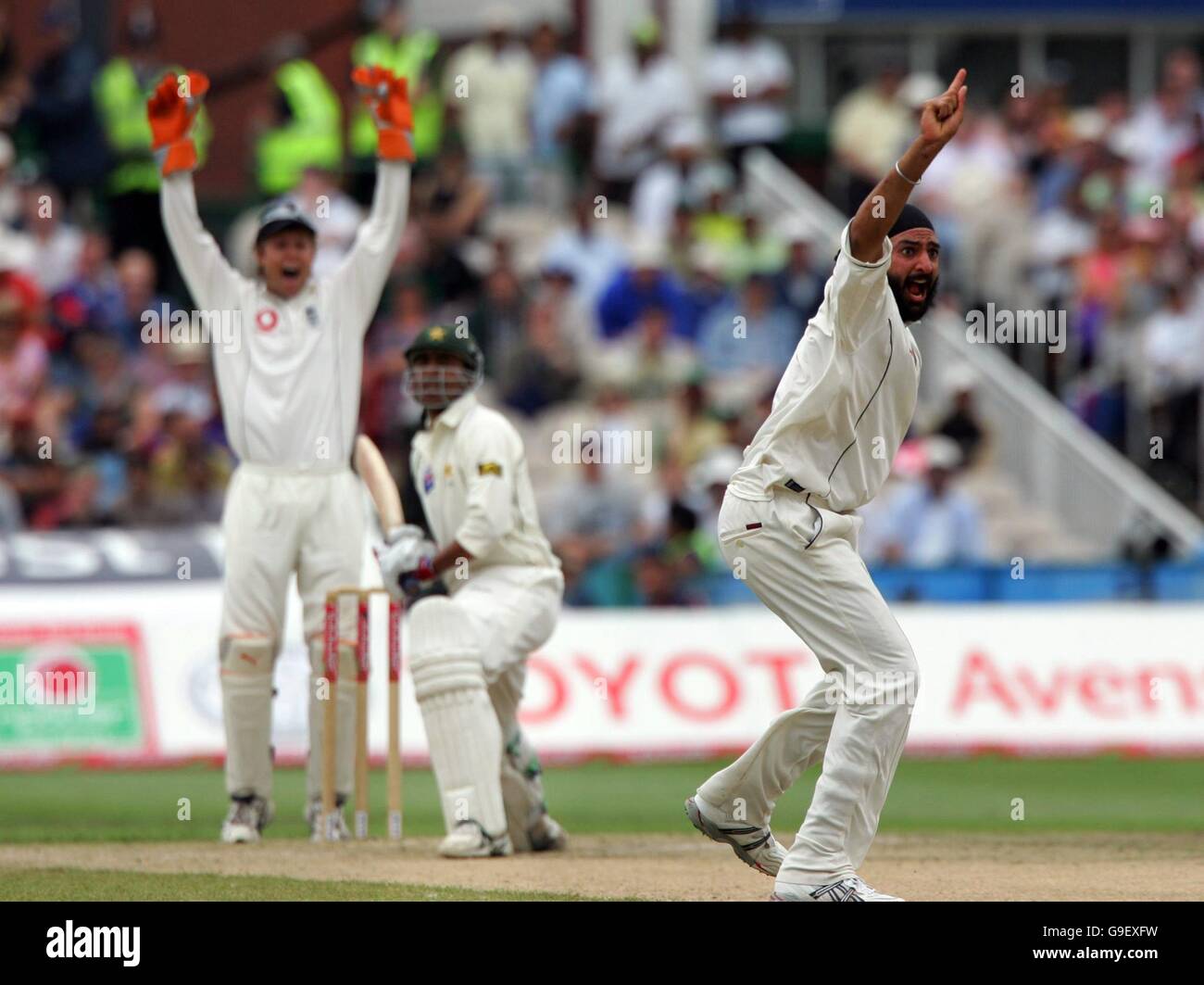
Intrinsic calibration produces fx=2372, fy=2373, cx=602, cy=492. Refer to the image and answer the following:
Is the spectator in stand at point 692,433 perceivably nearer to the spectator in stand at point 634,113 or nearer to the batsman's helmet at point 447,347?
the spectator in stand at point 634,113

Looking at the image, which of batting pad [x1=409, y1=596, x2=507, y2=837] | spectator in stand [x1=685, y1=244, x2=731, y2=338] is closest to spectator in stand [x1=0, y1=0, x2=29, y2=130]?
spectator in stand [x1=685, y1=244, x2=731, y2=338]

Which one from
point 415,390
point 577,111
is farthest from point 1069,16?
point 415,390

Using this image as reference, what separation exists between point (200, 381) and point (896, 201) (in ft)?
37.9

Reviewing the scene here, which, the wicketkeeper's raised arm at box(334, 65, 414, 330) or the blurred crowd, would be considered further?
the blurred crowd

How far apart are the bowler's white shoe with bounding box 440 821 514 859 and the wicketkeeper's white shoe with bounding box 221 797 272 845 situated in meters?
1.08

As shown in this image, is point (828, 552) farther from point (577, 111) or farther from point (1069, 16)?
point (1069, 16)

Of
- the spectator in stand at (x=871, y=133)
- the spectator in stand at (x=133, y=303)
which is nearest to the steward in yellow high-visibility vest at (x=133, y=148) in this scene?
the spectator in stand at (x=133, y=303)

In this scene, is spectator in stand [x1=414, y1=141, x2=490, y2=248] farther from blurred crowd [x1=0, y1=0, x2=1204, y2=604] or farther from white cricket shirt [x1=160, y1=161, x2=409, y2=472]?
white cricket shirt [x1=160, y1=161, x2=409, y2=472]

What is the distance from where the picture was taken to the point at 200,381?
18516mm

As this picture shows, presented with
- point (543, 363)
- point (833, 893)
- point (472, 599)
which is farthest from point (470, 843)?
point (543, 363)

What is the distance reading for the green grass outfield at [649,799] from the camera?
1212 cm

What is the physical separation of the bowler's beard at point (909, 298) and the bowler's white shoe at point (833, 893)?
6.45ft

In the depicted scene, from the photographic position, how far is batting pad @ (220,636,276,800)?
1088 cm

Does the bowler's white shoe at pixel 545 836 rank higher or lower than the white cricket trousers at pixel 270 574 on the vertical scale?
lower
